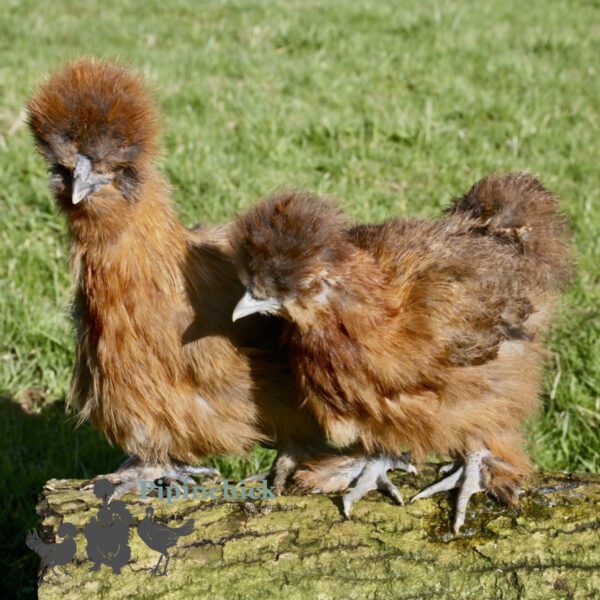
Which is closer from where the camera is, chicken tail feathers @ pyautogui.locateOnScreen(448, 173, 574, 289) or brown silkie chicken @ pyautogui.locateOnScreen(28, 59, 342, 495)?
brown silkie chicken @ pyautogui.locateOnScreen(28, 59, 342, 495)

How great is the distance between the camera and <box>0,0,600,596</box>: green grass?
5156 mm

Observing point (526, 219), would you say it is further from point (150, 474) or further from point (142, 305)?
point (150, 474)

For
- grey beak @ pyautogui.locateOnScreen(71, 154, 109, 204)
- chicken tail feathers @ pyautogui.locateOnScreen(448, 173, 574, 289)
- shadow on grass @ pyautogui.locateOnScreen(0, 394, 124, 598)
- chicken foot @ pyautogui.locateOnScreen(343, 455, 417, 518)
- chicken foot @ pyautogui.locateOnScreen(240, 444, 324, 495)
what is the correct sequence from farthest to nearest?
shadow on grass @ pyautogui.locateOnScreen(0, 394, 124, 598)
chicken tail feathers @ pyautogui.locateOnScreen(448, 173, 574, 289)
chicken foot @ pyautogui.locateOnScreen(240, 444, 324, 495)
chicken foot @ pyautogui.locateOnScreen(343, 455, 417, 518)
grey beak @ pyautogui.locateOnScreen(71, 154, 109, 204)

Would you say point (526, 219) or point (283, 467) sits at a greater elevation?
point (526, 219)

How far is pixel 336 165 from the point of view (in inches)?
282

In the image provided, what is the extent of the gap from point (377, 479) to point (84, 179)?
5.61 ft

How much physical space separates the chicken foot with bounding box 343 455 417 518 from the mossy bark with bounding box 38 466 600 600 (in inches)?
1.6

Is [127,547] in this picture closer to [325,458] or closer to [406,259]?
[325,458]

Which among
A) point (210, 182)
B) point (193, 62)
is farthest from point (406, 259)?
point (193, 62)

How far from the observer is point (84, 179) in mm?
3354

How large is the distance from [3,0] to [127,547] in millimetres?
9356

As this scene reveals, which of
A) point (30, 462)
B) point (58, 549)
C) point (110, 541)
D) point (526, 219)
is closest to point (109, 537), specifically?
point (110, 541)

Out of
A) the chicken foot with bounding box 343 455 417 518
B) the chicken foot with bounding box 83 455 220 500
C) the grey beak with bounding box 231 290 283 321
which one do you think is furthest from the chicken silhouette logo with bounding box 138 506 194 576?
the grey beak with bounding box 231 290 283 321

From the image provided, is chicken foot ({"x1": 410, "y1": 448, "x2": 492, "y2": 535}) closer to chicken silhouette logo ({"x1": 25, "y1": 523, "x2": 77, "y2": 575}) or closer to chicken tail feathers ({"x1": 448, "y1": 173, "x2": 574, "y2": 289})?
chicken tail feathers ({"x1": 448, "y1": 173, "x2": 574, "y2": 289})
